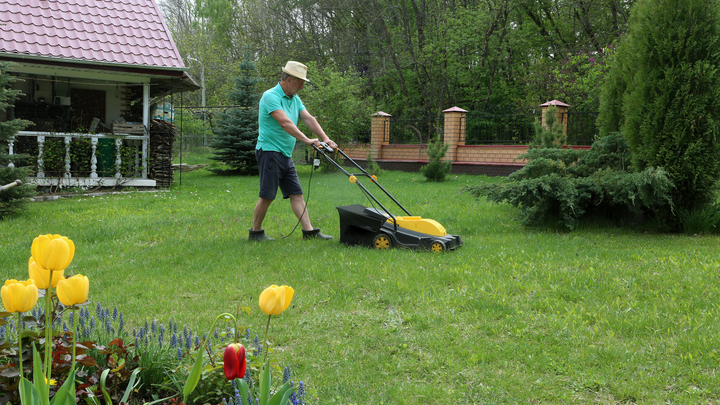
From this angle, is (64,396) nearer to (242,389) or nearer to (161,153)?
(242,389)

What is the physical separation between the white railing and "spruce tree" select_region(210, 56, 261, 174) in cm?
421

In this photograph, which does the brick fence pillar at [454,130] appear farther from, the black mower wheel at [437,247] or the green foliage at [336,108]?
the black mower wheel at [437,247]

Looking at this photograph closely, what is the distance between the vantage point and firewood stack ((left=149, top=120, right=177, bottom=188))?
12.5 meters

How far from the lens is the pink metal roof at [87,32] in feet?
35.4

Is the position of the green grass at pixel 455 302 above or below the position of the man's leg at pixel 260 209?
below

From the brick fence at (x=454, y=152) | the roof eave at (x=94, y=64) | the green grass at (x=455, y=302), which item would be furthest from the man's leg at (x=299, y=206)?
the brick fence at (x=454, y=152)

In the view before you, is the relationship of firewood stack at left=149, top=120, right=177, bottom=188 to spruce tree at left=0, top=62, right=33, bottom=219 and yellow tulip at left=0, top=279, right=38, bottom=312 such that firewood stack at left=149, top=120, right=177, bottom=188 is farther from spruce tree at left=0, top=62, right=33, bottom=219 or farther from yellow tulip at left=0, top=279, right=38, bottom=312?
yellow tulip at left=0, top=279, right=38, bottom=312

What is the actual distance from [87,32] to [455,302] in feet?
36.8

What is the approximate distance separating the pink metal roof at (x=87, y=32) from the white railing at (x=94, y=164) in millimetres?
1580

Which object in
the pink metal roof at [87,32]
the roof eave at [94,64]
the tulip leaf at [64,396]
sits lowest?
the tulip leaf at [64,396]

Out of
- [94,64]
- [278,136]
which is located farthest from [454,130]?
[278,136]

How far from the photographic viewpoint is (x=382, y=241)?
18.1 ft

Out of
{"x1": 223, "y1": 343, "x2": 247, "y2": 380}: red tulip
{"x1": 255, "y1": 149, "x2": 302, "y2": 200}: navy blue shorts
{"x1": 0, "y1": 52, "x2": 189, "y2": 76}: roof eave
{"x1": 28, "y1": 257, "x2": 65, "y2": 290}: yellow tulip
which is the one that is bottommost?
{"x1": 223, "y1": 343, "x2": 247, "y2": 380}: red tulip

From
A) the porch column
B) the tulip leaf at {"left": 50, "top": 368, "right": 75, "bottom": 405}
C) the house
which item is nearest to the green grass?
the tulip leaf at {"left": 50, "top": 368, "right": 75, "bottom": 405}
